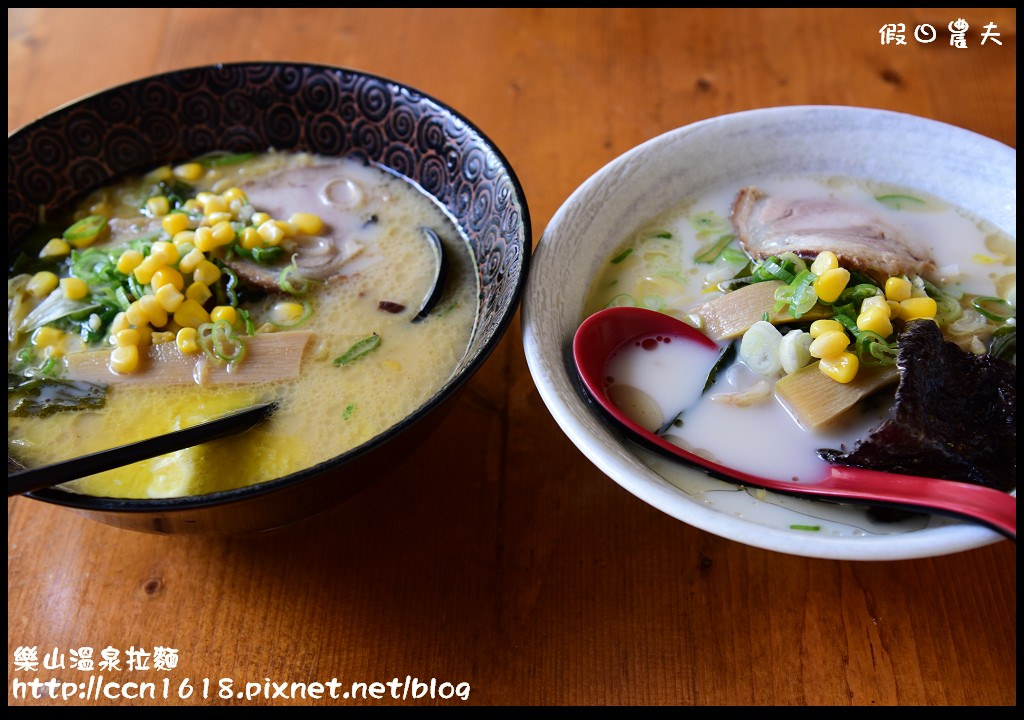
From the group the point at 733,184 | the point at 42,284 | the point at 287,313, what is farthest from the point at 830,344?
the point at 42,284

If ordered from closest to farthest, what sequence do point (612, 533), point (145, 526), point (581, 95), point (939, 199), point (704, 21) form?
point (145, 526), point (612, 533), point (939, 199), point (581, 95), point (704, 21)

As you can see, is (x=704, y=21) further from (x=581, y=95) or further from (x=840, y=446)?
(x=840, y=446)

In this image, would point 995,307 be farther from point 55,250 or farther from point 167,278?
point 55,250

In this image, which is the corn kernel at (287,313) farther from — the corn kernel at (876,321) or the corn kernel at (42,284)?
the corn kernel at (876,321)

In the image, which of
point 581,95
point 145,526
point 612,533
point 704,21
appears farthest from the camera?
point 704,21

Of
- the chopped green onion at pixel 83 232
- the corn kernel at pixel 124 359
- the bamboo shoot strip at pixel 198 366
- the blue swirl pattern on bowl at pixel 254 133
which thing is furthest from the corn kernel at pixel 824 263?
the chopped green onion at pixel 83 232

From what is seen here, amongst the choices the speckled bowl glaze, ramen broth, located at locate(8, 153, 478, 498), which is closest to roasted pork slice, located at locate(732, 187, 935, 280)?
the speckled bowl glaze

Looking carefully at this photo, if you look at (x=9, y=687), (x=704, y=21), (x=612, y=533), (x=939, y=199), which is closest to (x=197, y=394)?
(x=9, y=687)
